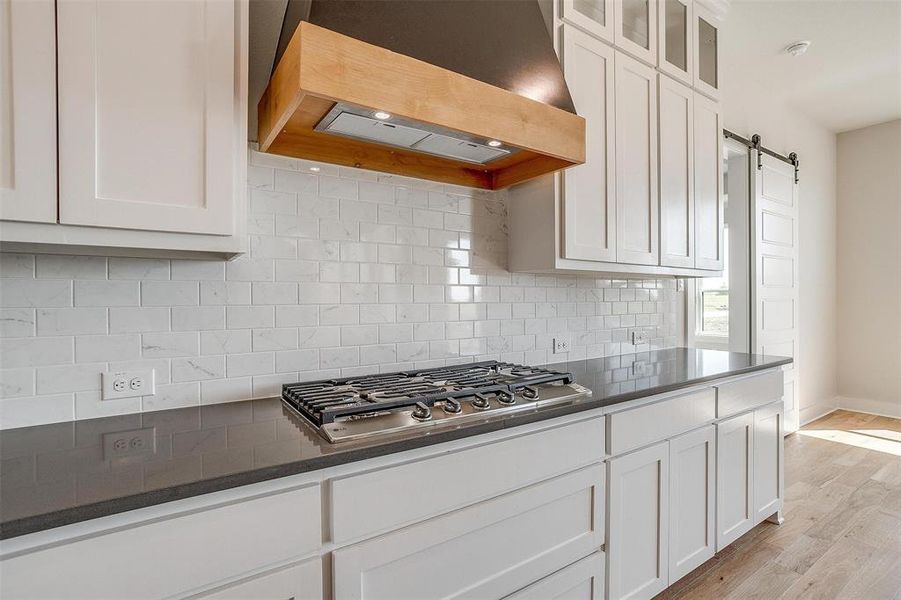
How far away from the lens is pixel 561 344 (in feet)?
8.18

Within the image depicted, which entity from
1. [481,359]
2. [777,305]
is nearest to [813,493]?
[777,305]

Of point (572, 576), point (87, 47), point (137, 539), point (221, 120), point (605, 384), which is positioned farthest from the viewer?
point (605, 384)

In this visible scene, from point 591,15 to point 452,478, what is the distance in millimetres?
2051

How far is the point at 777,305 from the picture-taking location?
4.07m

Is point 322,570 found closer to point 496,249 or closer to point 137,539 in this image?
point 137,539

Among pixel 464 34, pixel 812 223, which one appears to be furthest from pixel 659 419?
pixel 812 223

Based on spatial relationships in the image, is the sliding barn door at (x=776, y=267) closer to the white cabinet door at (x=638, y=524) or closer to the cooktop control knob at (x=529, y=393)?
the white cabinet door at (x=638, y=524)

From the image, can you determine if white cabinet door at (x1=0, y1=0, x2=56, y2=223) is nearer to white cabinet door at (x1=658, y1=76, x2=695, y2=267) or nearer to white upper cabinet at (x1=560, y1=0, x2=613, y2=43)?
white upper cabinet at (x1=560, y1=0, x2=613, y2=43)

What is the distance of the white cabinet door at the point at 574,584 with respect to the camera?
4.98 feet

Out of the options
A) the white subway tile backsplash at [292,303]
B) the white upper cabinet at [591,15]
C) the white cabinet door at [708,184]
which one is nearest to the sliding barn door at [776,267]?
the white cabinet door at [708,184]

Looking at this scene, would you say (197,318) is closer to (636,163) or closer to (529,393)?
(529,393)

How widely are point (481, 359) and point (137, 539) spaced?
1502 millimetres

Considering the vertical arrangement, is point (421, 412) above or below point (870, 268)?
below

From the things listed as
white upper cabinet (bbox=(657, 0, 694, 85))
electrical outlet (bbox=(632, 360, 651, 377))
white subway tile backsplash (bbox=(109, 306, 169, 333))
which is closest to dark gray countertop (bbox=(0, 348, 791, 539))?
white subway tile backsplash (bbox=(109, 306, 169, 333))
